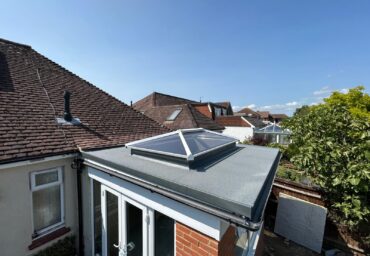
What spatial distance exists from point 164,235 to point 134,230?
91 cm

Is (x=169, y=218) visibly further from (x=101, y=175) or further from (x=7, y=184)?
(x=7, y=184)

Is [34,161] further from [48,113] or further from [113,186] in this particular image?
[48,113]

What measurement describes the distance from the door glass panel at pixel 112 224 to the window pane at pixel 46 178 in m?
1.70

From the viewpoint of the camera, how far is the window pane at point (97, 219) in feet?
17.1

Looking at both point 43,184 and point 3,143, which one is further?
point 43,184

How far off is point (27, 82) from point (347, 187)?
11554 millimetres

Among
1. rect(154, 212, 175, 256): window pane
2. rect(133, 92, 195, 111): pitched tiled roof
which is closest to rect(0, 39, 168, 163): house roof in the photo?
rect(154, 212, 175, 256): window pane

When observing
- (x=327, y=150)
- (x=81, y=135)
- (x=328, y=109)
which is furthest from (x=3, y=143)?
(x=328, y=109)

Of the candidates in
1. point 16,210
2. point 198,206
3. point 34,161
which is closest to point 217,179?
point 198,206

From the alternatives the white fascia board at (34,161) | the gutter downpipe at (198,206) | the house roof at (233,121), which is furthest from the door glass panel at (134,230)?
the house roof at (233,121)

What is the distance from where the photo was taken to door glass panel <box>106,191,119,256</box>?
4656 millimetres

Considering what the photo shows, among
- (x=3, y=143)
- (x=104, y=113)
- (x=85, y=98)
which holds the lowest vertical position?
(x=3, y=143)

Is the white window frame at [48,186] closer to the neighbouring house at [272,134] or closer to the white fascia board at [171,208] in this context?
the white fascia board at [171,208]

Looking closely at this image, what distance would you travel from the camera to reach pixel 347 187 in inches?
240
